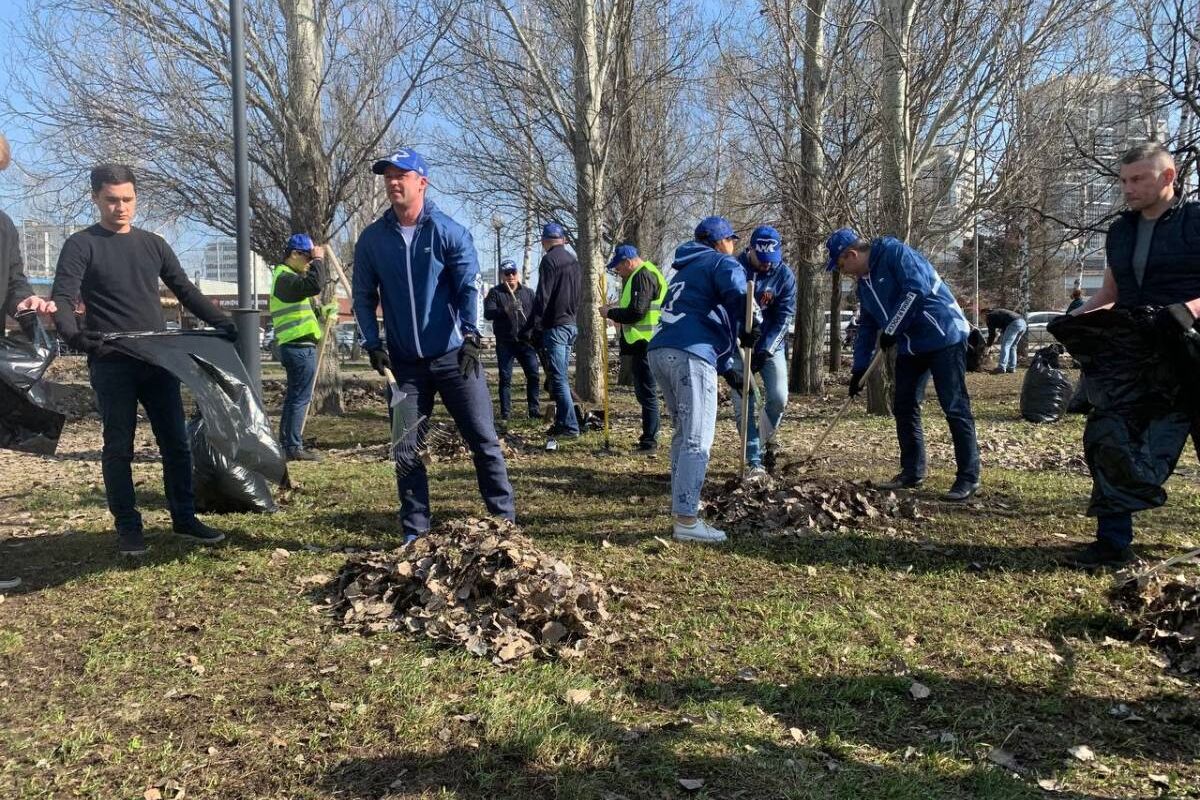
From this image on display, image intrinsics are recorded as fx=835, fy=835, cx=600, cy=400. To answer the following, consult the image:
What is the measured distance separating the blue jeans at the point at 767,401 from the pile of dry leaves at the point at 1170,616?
2749mm

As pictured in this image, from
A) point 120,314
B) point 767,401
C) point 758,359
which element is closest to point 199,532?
point 120,314

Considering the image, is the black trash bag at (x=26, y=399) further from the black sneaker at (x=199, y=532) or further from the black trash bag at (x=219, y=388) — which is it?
the black sneaker at (x=199, y=532)

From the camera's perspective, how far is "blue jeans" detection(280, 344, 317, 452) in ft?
23.5

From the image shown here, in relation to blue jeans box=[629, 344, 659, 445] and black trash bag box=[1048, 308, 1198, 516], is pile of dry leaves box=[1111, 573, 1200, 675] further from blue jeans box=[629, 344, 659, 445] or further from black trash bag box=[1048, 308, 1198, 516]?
blue jeans box=[629, 344, 659, 445]

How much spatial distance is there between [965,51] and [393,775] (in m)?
8.98

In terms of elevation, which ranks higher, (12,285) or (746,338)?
(12,285)

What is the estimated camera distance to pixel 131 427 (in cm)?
441

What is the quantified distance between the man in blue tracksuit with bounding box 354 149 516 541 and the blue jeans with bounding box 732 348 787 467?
235 cm

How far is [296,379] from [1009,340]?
48.3 ft

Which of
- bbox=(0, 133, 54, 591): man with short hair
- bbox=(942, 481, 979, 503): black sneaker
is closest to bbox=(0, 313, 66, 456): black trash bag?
bbox=(0, 133, 54, 591): man with short hair

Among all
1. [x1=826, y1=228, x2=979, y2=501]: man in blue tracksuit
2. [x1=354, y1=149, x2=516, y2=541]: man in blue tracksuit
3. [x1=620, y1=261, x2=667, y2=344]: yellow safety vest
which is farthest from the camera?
[x1=620, y1=261, x2=667, y2=344]: yellow safety vest

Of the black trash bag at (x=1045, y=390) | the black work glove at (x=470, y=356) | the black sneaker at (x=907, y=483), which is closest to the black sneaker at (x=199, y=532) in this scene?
the black work glove at (x=470, y=356)

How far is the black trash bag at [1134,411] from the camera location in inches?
154

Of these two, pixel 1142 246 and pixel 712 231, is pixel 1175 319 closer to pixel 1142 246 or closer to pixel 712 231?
pixel 1142 246
